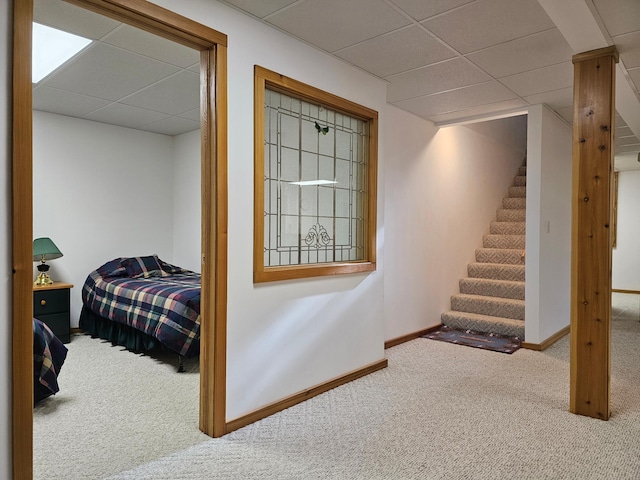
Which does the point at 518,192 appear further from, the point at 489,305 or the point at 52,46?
the point at 52,46

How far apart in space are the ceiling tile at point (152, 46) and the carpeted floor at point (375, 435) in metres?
2.24

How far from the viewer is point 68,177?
15.3 feet

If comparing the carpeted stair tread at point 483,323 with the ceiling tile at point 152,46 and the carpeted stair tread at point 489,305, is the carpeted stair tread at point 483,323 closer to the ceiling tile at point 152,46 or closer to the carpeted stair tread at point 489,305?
the carpeted stair tread at point 489,305

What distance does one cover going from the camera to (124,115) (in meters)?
4.55

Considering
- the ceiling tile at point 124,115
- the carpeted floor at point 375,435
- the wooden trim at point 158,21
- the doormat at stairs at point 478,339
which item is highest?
the ceiling tile at point 124,115

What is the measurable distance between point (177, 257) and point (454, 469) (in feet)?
14.1

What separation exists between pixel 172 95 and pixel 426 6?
8.00ft

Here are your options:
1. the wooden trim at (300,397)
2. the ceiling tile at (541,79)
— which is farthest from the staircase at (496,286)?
the ceiling tile at (541,79)

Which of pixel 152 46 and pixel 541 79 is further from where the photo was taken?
pixel 541 79

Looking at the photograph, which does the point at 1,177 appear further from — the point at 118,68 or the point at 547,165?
the point at 547,165

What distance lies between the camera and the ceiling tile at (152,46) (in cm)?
264

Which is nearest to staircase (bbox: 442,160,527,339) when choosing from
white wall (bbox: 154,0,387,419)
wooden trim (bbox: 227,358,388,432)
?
wooden trim (bbox: 227,358,388,432)

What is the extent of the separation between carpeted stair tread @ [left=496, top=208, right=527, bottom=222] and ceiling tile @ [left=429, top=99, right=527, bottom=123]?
2.02m

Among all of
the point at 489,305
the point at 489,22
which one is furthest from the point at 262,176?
the point at 489,305
